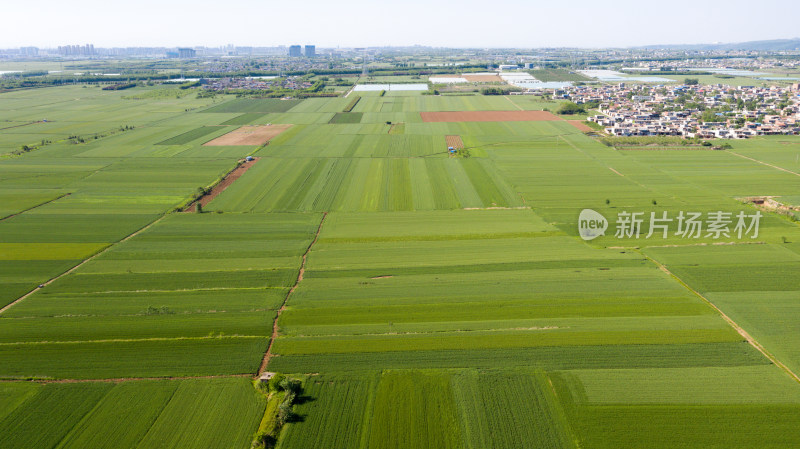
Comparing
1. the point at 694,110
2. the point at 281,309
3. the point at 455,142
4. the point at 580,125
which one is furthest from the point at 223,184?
the point at 694,110

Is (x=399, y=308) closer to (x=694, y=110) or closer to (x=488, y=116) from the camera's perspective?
(x=488, y=116)

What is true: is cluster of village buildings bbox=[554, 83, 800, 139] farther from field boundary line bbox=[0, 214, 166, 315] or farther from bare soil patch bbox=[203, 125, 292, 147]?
field boundary line bbox=[0, 214, 166, 315]

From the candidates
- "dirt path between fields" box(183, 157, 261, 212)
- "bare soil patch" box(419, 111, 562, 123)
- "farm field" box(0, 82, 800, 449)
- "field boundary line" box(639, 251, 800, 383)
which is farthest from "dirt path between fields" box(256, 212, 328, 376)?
"bare soil patch" box(419, 111, 562, 123)

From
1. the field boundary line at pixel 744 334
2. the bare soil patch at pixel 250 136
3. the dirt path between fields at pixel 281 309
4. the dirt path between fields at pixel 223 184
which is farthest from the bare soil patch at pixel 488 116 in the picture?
the field boundary line at pixel 744 334

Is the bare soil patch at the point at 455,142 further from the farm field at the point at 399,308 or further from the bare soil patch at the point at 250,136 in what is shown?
the bare soil patch at the point at 250,136

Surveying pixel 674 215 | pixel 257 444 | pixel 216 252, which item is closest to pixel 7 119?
pixel 216 252

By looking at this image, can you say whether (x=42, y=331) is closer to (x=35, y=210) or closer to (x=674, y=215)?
(x=35, y=210)
